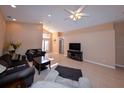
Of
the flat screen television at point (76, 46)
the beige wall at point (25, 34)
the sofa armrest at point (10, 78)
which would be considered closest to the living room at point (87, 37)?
the beige wall at point (25, 34)

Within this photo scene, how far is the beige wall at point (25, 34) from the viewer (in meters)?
8.03

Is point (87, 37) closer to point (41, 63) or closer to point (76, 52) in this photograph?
point (76, 52)

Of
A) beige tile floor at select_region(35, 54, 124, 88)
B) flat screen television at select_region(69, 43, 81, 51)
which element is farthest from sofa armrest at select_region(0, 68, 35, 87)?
flat screen television at select_region(69, 43, 81, 51)

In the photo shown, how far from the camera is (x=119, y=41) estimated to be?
5953 millimetres

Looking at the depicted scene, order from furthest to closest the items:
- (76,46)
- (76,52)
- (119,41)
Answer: (76,46), (76,52), (119,41)

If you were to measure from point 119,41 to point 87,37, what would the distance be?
221 centimetres

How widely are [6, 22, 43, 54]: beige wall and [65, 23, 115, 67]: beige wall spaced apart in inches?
132

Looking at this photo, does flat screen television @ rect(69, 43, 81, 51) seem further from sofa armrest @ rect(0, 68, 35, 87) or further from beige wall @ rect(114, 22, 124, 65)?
sofa armrest @ rect(0, 68, 35, 87)

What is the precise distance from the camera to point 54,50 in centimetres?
1356

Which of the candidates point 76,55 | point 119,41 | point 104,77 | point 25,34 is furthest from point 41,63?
point 25,34

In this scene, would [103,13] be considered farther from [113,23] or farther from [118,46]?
[118,46]

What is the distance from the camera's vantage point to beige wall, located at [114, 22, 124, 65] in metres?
5.84
